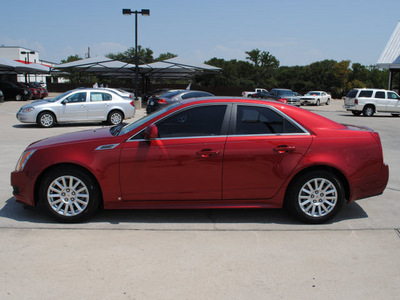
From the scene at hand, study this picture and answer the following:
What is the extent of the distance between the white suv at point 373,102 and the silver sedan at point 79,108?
48.6 feet

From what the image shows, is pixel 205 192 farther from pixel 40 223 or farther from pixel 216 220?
pixel 40 223

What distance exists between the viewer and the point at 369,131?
5281 mm

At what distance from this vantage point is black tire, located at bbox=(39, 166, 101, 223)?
4.84 m

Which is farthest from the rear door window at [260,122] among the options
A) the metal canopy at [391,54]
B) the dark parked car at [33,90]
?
the dark parked car at [33,90]

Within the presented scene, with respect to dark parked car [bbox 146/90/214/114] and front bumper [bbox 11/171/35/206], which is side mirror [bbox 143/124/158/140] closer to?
front bumper [bbox 11/171/35/206]

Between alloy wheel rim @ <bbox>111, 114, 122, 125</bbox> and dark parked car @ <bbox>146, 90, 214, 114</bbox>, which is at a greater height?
dark parked car @ <bbox>146, 90, 214, 114</bbox>

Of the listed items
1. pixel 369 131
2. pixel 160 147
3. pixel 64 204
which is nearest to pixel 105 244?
pixel 64 204

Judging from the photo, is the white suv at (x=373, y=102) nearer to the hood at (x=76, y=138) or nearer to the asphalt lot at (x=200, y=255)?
the asphalt lot at (x=200, y=255)

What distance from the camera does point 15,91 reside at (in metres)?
35.9

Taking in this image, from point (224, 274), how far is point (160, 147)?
1760 mm

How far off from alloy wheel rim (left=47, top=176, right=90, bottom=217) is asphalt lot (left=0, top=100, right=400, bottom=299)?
0.21 meters

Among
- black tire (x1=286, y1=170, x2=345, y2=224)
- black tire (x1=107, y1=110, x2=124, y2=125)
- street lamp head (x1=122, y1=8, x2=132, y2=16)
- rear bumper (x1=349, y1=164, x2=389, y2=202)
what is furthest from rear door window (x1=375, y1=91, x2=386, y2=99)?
black tire (x1=286, y1=170, x2=345, y2=224)

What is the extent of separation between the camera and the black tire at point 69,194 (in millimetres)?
4836

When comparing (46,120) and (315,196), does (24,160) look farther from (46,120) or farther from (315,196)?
(46,120)
